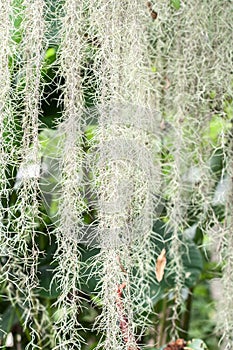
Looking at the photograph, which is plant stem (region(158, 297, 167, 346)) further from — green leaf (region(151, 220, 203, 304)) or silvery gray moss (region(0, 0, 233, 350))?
silvery gray moss (region(0, 0, 233, 350))

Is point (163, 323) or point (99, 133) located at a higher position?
point (99, 133)

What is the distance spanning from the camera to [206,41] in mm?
831

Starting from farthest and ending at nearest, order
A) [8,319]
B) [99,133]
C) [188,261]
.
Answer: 1. [188,261]
2. [8,319]
3. [99,133]

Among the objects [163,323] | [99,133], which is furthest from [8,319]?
[99,133]

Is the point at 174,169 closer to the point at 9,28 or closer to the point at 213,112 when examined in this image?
the point at 213,112

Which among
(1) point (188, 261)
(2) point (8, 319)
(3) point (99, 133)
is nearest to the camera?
(3) point (99, 133)

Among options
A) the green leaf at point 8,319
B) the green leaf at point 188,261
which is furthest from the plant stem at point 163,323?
the green leaf at point 8,319

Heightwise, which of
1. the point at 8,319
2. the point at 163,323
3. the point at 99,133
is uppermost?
the point at 99,133

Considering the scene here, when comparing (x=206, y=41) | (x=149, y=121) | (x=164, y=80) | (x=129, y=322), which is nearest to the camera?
(x=129, y=322)

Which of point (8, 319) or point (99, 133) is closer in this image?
point (99, 133)

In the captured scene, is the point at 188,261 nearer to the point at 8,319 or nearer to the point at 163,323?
the point at 163,323

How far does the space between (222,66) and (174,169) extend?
15cm

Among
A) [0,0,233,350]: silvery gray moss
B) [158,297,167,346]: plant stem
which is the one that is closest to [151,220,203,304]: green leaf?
[158,297,167,346]: plant stem

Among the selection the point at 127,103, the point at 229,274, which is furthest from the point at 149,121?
the point at 229,274
